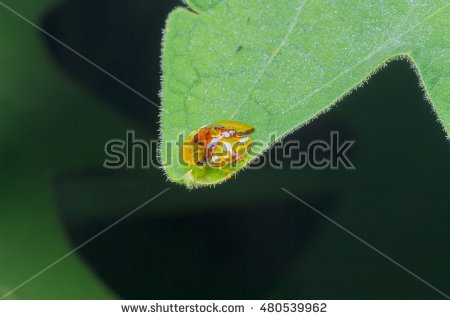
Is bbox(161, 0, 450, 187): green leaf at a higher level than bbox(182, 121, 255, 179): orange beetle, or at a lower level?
higher

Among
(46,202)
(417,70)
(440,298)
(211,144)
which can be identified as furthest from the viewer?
(46,202)

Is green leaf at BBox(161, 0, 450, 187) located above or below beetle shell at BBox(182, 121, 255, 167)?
above

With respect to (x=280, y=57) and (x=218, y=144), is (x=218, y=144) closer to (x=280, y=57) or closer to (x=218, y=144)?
(x=218, y=144)

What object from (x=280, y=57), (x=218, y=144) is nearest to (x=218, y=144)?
(x=218, y=144)

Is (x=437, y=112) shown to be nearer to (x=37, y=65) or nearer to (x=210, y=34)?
(x=210, y=34)
